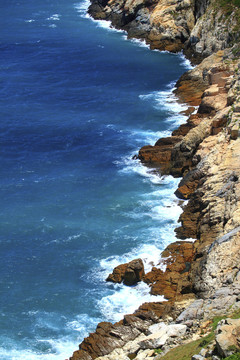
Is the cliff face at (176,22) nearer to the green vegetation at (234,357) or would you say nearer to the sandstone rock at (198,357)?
the sandstone rock at (198,357)

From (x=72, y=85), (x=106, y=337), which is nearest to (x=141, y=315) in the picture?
(x=106, y=337)

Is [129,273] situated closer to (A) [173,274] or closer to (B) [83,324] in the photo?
(A) [173,274]

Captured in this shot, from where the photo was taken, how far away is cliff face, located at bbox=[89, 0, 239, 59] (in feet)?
355

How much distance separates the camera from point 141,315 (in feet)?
154

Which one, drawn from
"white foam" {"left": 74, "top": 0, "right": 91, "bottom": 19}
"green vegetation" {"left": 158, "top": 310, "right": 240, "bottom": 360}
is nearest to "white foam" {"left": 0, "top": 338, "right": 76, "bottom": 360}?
"green vegetation" {"left": 158, "top": 310, "right": 240, "bottom": 360}

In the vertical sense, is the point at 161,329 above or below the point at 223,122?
below

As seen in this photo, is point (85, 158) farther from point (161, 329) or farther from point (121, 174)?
point (161, 329)

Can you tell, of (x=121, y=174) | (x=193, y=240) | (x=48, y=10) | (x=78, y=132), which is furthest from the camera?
(x=48, y=10)

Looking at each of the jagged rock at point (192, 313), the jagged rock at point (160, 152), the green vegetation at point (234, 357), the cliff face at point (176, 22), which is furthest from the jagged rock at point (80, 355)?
the cliff face at point (176, 22)

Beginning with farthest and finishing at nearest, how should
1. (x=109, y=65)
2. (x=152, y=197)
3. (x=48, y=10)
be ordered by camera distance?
(x=48, y=10), (x=109, y=65), (x=152, y=197)

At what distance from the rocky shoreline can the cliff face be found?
34.2 ft

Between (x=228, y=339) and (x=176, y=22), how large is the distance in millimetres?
102050

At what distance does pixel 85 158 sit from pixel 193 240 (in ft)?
83.6

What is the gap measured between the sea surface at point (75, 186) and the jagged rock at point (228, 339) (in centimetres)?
1856
